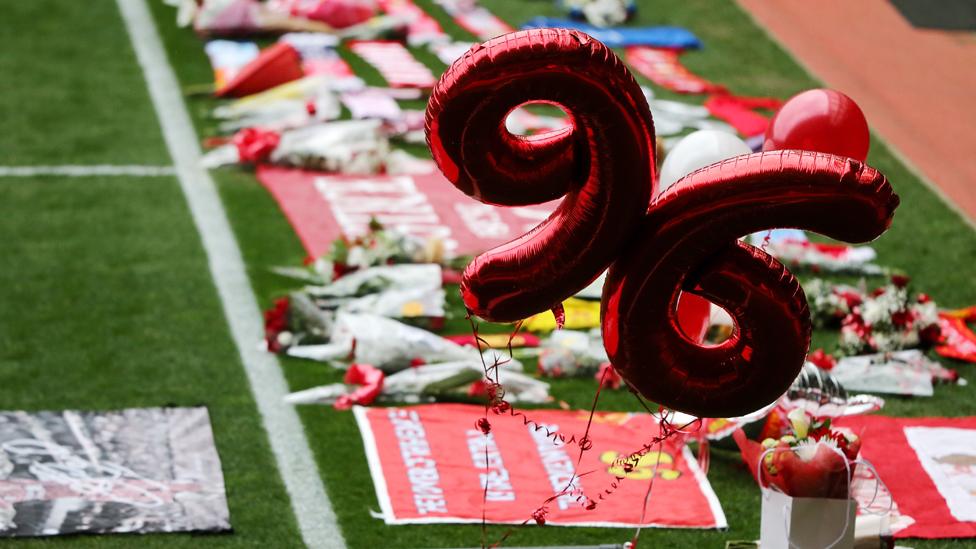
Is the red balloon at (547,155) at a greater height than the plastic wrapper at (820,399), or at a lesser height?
greater

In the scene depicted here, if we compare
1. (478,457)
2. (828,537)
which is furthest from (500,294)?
(478,457)

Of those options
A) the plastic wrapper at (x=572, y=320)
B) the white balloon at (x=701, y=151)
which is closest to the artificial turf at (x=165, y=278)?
the plastic wrapper at (x=572, y=320)

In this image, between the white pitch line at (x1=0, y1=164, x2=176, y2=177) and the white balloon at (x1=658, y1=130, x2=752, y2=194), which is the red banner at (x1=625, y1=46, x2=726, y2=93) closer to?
the white pitch line at (x1=0, y1=164, x2=176, y2=177)

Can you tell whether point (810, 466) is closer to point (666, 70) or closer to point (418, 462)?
point (418, 462)

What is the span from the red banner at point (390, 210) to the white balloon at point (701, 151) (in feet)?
8.12

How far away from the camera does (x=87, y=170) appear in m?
9.27

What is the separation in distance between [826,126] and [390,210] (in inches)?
158

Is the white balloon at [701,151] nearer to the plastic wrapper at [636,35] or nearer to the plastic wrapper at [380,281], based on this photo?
the plastic wrapper at [380,281]

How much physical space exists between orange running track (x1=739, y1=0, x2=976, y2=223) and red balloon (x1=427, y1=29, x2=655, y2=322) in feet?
18.9

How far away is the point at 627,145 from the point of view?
400cm

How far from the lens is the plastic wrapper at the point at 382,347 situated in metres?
6.76

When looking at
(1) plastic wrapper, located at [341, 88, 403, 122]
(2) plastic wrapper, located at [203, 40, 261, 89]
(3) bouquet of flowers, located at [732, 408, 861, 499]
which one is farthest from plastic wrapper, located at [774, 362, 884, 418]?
(2) plastic wrapper, located at [203, 40, 261, 89]

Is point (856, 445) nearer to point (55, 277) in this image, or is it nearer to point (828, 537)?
point (828, 537)

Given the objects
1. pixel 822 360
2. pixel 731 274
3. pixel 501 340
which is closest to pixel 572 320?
pixel 501 340
